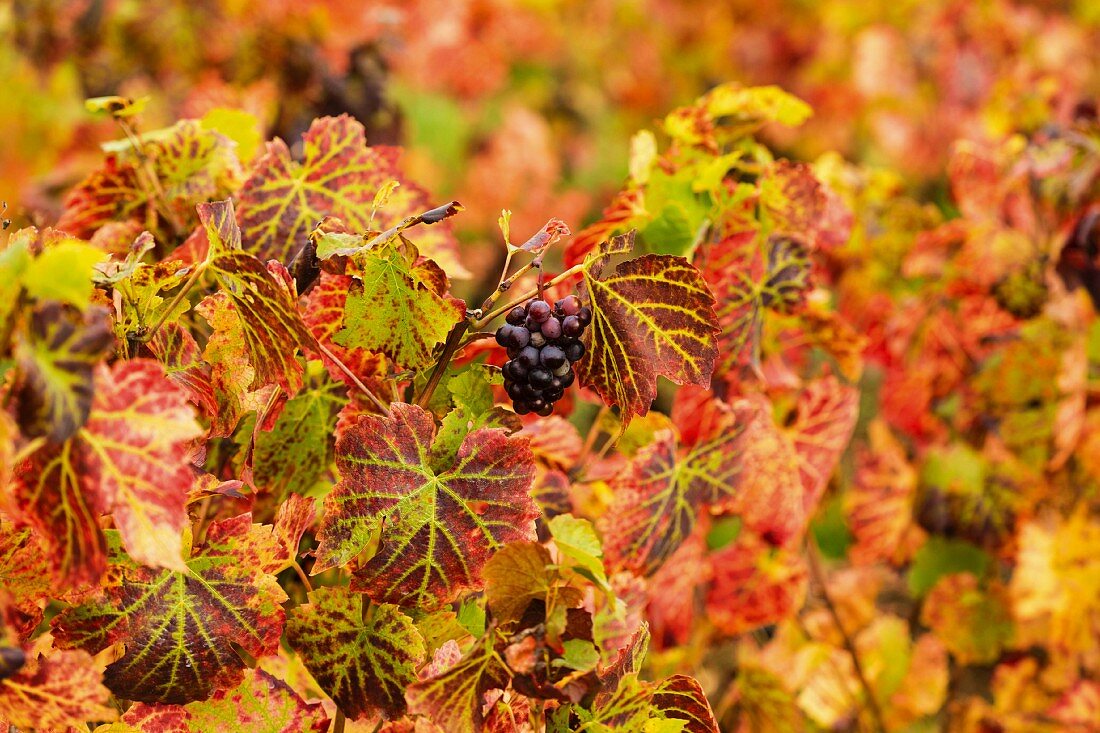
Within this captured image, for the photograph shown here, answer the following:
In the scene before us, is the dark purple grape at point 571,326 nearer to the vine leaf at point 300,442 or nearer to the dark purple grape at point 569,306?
the dark purple grape at point 569,306

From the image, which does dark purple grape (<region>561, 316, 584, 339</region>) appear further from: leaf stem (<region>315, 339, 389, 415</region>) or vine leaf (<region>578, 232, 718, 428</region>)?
leaf stem (<region>315, 339, 389, 415</region>)

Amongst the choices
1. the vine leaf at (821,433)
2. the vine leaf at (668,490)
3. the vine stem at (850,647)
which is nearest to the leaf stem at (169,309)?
the vine leaf at (668,490)

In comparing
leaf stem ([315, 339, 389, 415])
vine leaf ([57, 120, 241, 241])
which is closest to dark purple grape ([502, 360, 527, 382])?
leaf stem ([315, 339, 389, 415])

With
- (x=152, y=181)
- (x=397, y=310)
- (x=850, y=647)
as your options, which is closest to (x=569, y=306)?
(x=397, y=310)

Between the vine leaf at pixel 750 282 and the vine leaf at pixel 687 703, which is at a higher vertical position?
the vine leaf at pixel 750 282

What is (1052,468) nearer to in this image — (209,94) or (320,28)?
(209,94)

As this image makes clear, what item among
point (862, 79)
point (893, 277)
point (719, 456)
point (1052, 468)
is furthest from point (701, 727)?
point (862, 79)
